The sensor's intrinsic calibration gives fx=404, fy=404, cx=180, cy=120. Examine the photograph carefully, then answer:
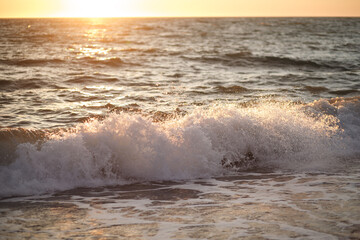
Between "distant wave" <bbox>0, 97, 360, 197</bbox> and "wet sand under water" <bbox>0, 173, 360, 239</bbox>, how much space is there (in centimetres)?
39

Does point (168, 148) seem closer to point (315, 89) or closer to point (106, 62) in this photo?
point (315, 89)

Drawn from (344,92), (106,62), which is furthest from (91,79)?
(344,92)

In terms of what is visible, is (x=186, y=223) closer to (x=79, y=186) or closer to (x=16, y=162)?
(x=79, y=186)

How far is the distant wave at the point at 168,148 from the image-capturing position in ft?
20.3

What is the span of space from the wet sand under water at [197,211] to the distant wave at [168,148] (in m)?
0.39

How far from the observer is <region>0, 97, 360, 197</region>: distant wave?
6.19 meters

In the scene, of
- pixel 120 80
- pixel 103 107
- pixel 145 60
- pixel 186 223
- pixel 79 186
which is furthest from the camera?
pixel 145 60

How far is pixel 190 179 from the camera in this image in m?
6.48

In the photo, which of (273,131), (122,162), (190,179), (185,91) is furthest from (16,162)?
(185,91)

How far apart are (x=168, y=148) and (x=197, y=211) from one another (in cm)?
213

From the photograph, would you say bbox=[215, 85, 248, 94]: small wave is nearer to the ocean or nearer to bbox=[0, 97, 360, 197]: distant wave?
the ocean

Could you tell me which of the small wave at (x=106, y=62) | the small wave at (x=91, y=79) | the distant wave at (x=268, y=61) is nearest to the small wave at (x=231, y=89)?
the small wave at (x=91, y=79)

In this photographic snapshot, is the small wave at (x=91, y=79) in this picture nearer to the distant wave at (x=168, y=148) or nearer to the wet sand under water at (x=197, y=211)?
the distant wave at (x=168, y=148)

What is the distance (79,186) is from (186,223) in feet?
7.01
